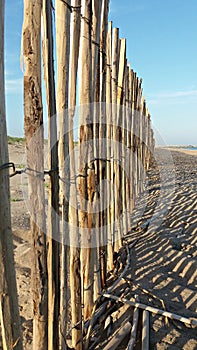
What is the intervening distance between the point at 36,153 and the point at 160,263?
2.51 m

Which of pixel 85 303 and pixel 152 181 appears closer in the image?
pixel 85 303

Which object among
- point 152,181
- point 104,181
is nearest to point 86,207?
point 104,181

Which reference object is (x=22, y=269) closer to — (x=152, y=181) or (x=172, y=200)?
(x=172, y=200)

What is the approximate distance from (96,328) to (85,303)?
0.63 feet

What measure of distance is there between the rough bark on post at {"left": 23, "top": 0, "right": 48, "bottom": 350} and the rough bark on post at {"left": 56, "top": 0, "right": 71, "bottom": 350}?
1.01 ft

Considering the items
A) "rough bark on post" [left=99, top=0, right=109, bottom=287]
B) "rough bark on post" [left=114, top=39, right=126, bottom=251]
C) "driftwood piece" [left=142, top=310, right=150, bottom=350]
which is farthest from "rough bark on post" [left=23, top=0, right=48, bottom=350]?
"rough bark on post" [left=114, top=39, right=126, bottom=251]

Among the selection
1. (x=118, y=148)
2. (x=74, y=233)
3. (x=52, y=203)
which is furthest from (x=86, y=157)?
(x=118, y=148)

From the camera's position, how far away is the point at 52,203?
172 cm

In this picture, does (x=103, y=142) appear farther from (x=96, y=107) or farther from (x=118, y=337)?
(x=118, y=337)

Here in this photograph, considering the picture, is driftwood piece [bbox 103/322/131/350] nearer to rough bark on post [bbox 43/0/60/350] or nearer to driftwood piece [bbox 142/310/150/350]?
driftwood piece [bbox 142/310/150/350]

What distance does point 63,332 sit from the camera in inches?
74.4

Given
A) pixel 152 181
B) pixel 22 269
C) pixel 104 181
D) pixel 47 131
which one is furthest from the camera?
pixel 152 181

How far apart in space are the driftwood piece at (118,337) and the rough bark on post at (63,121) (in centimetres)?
42

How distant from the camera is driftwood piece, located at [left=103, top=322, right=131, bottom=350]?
2.19 m
